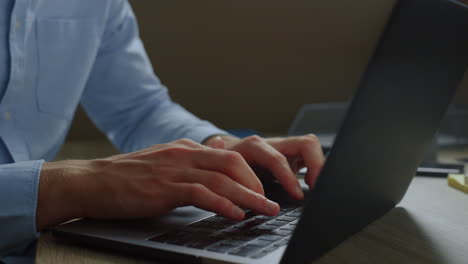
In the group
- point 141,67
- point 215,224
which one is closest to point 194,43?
point 141,67

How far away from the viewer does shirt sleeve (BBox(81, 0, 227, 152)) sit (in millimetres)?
1188

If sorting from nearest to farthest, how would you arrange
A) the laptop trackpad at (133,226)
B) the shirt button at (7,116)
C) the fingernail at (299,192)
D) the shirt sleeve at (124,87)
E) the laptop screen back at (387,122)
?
the laptop screen back at (387,122) < the laptop trackpad at (133,226) < the fingernail at (299,192) < the shirt button at (7,116) < the shirt sleeve at (124,87)

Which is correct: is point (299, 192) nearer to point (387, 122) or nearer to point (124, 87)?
point (387, 122)

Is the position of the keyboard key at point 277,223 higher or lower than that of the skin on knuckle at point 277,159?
lower

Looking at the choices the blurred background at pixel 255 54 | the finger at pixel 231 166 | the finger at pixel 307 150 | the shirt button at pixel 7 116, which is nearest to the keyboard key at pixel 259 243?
the finger at pixel 231 166

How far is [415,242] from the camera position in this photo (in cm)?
52

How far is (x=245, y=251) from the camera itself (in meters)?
0.43

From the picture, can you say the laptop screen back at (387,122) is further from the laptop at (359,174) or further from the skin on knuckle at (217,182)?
the skin on knuckle at (217,182)

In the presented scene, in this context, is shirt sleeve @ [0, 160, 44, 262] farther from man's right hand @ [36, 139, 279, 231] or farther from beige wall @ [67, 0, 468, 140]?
beige wall @ [67, 0, 468, 140]

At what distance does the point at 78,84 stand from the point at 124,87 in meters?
0.14

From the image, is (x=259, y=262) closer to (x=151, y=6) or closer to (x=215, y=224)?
(x=215, y=224)

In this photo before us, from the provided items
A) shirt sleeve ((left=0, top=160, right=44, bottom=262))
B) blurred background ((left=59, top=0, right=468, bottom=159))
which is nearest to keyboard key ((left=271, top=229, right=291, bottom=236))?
shirt sleeve ((left=0, top=160, right=44, bottom=262))

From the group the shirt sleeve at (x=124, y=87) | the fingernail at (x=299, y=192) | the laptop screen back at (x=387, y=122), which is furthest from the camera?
the shirt sleeve at (x=124, y=87)

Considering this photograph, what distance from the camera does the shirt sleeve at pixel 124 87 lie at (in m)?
1.19
